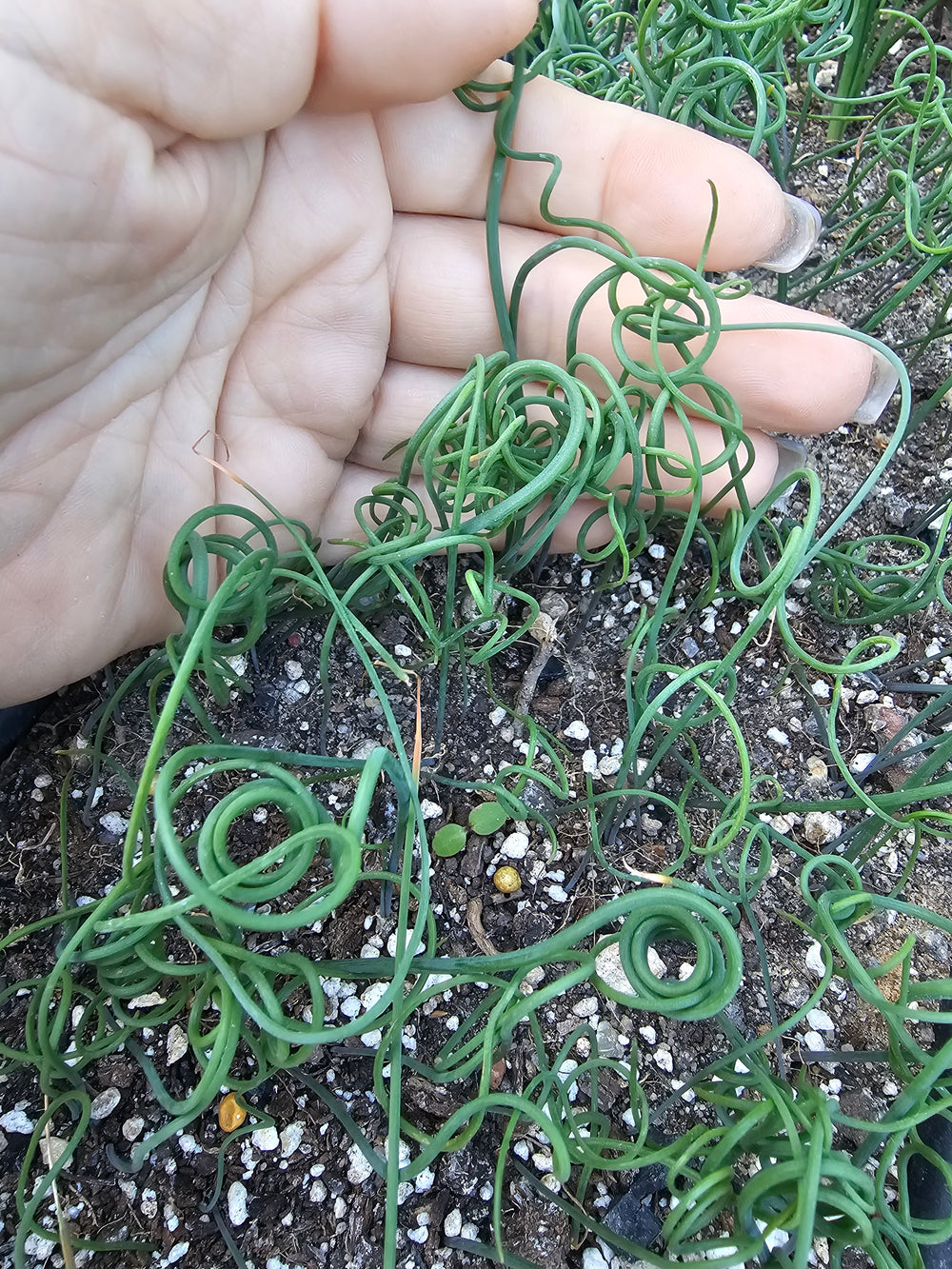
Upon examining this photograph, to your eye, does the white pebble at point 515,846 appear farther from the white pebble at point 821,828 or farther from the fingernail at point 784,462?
the fingernail at point 784,462

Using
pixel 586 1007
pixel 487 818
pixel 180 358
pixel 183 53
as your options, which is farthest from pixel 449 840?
pixel 183 53

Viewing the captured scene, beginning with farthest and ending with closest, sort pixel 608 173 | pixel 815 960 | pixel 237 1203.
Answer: pixel 608 173 → pixel 815 960 → pixel 237 1203

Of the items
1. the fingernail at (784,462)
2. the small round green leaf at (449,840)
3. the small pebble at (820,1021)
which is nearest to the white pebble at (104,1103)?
the small round green leaf at (449,840)

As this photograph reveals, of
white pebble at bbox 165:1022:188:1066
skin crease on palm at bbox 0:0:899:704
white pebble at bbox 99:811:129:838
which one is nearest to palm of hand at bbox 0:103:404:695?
skin crease on palm at bbox 0:0:899:704

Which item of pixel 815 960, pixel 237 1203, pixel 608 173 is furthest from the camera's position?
pixel 608 173

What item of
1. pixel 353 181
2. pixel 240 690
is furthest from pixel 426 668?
pixel 353 181

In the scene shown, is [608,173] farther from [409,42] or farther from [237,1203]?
[237,1203]
